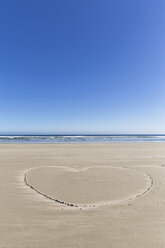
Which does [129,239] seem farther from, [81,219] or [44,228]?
[44,228]

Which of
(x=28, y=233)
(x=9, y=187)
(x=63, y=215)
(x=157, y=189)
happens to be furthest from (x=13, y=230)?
(x=157, y=189)

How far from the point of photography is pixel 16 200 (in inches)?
209

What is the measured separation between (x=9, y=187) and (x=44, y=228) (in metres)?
3.29

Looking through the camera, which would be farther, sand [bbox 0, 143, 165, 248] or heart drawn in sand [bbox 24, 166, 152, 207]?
heart drawn in sand [bbox 24, 166, 152, 207]

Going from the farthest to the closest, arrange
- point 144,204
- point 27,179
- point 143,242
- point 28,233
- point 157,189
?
point 27,179 < point 157,189 < point 144,204 < point 28,233 < point 143,242

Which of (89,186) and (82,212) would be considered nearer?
(82,212)

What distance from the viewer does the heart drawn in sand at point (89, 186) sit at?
552 cm

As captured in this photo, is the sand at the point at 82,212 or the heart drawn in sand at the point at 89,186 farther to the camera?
the heart drawn in sand at the point at 89,186

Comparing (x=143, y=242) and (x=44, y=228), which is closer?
(x=143, y=242)

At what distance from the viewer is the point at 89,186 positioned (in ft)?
22.2

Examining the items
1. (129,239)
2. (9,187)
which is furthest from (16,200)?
(129,239)

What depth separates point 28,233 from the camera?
11.9 feet

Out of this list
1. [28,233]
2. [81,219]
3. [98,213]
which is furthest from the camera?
[98,213]

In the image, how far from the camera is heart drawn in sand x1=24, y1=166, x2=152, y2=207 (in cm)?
552
